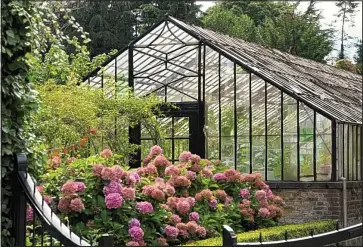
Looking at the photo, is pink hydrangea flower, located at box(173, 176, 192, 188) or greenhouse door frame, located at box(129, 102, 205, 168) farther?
greenhouse door frame, located at box(129, 102, 205, 168)

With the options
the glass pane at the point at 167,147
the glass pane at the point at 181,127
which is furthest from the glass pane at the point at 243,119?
the glass pane at the point at 167,147

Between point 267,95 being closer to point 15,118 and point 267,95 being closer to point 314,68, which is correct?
point 314,68

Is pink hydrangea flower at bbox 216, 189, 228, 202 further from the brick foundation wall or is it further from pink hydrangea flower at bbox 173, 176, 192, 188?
the brick foundation wall

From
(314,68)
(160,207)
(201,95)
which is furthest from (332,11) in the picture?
(160,207)

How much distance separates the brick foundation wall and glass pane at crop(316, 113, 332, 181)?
30cm

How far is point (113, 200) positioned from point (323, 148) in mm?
6675

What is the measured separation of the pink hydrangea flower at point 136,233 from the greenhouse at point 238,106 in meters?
6.40

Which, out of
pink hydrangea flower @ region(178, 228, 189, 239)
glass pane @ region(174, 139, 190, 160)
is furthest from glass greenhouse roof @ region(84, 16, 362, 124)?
pink hydrangea flower @ region(178, 228, 189, 239)

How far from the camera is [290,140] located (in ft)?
47.2

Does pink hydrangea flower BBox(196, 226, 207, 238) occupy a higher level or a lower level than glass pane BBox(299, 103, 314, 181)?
lower

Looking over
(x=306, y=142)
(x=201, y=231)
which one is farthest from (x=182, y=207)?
(x=306, y=142)

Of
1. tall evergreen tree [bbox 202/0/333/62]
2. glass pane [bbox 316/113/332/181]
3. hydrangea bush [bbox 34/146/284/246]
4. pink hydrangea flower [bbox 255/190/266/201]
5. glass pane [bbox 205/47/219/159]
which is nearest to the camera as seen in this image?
hydrangea bush [bbox 34/146/284/246]

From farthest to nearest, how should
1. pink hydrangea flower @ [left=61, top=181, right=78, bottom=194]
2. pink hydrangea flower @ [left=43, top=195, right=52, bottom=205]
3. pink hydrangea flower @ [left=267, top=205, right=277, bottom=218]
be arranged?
pink hydrangea flower @ [left=267, top=205, right=277, bottom=218] → pink hydrangea flower @ [left=61, top=181, right=78, bottom=194] → pink hydrangea flower @ [left=43, top=195, right=52, bottom=205]

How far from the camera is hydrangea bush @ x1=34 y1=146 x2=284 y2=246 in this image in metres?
8.48
